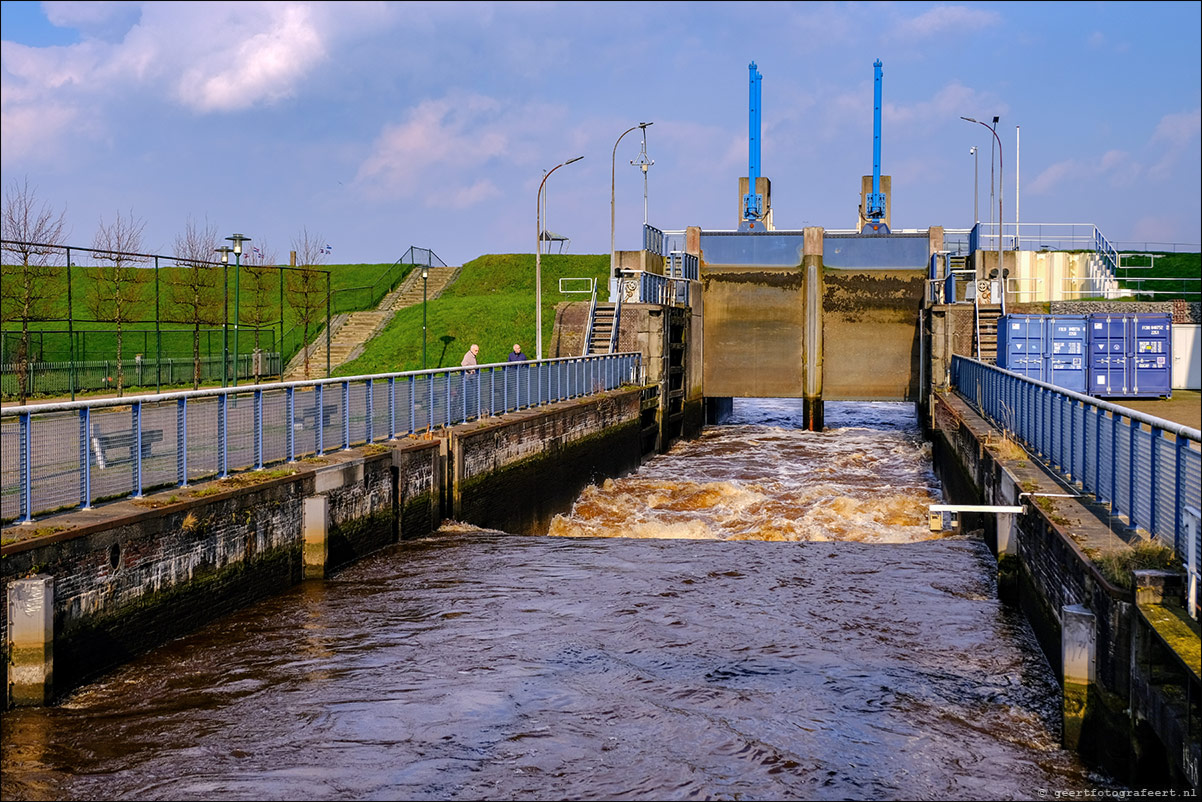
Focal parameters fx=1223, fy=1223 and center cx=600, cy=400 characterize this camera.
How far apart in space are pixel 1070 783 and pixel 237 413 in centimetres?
958

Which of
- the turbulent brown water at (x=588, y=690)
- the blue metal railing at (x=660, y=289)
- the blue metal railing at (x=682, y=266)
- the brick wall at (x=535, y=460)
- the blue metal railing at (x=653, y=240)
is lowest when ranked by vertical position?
the turbulent brown water at (x=588, y=690)

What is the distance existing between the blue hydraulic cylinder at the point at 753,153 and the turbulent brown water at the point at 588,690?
1338 inches

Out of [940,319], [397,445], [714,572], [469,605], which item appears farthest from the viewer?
[940,319]

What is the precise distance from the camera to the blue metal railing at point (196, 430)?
10.3 metres

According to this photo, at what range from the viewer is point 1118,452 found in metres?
10.5

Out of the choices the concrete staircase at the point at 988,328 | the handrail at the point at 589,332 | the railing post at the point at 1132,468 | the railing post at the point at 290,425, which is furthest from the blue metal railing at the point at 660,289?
the railing post at the point at 1132,468

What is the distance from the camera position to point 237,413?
45.3ft

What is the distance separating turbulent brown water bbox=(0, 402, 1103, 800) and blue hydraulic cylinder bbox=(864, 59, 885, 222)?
3522 cm

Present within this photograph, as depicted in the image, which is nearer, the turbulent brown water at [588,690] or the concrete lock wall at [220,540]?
the turbulent brown water at [588,690]

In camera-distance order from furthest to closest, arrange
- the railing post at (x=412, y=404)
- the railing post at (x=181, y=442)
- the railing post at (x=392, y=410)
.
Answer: the railing post at (x=412, y=404) < the railing post at (x=392, y=410) < the railing post at (x=181, y=442)

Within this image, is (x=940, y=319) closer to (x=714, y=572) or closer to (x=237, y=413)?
(x=714, y=572)

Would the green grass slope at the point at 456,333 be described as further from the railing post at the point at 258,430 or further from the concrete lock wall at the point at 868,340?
the railing post at the point at 258,430

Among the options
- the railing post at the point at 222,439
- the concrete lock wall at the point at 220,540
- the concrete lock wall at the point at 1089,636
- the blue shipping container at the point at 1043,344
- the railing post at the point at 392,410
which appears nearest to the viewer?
the concrete lock wall at the point at 1089,636

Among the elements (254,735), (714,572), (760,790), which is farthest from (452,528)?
(760,790)
